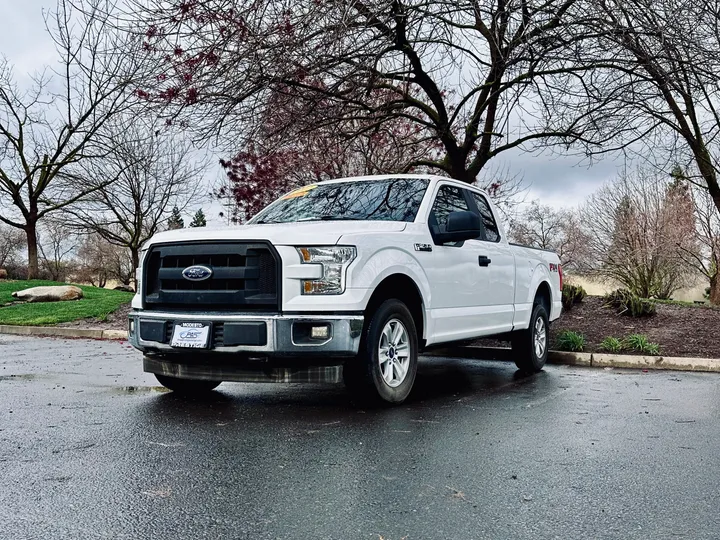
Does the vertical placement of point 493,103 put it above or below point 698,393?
above

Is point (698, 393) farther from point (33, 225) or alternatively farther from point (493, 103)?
point (33, 225)

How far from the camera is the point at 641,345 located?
33.0 ft

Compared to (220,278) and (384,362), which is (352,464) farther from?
(220,278)

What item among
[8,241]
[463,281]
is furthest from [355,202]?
[8,241]

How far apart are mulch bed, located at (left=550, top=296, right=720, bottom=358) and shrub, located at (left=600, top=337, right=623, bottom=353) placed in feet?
0.39

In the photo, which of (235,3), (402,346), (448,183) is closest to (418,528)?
(402,346)

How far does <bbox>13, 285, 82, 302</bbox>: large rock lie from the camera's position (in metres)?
19.7

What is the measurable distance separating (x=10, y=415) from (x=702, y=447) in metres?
5.27

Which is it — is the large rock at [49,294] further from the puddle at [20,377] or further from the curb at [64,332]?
the puddle at [20,377]

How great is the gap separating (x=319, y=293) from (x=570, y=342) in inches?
243

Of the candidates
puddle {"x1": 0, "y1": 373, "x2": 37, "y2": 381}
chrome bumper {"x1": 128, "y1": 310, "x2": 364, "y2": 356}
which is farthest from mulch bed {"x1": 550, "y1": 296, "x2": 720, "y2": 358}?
puddle {"x1": 0, "y1": 373, "x2": 37, "y2": 381}

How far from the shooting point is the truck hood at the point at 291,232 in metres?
5.41

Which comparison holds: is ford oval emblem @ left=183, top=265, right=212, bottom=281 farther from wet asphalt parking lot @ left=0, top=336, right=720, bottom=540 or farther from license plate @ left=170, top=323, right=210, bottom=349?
wet asphalt parking lot @ left=0, top=336, right=720, bottom=540

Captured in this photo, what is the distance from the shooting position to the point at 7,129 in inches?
1119
